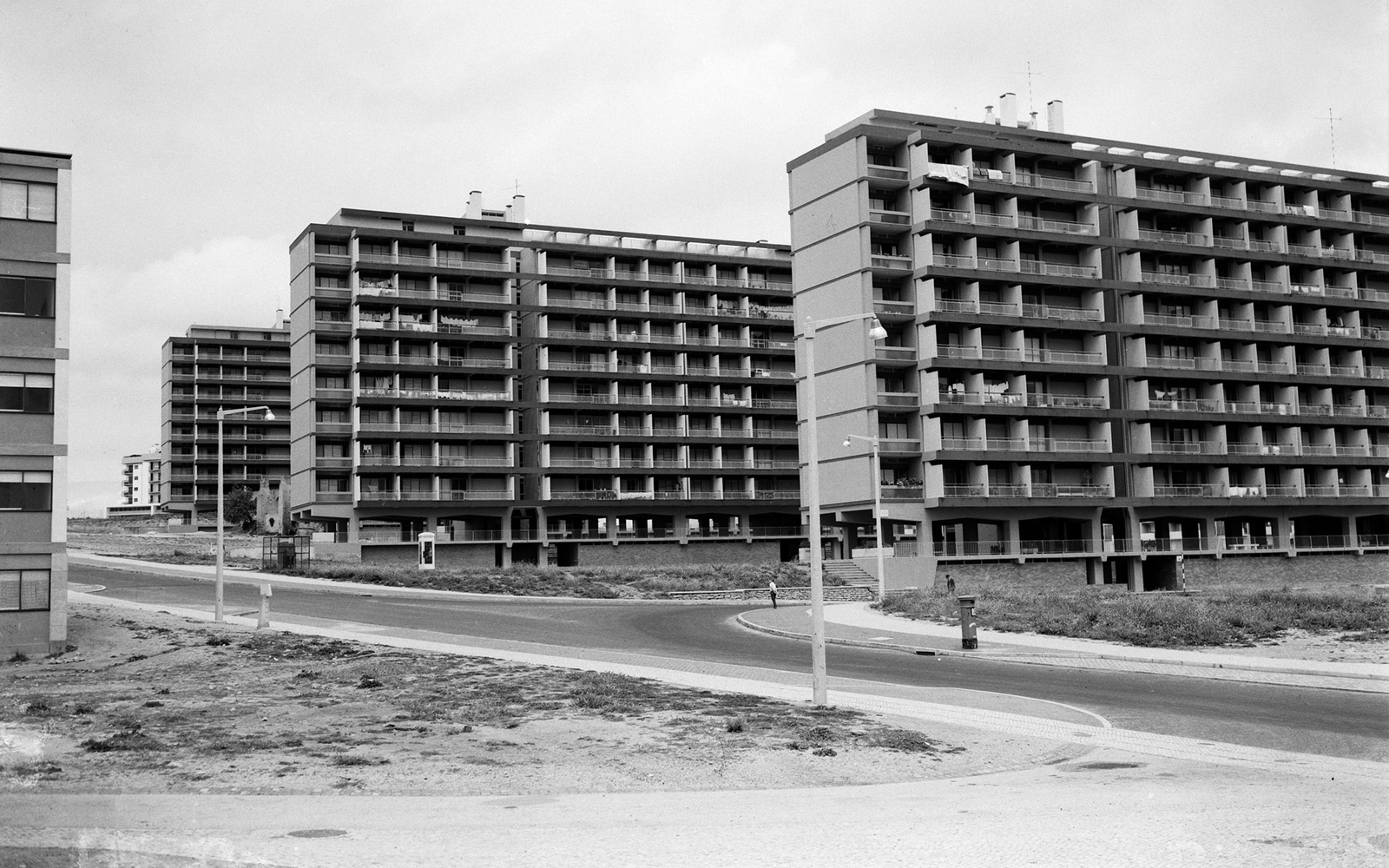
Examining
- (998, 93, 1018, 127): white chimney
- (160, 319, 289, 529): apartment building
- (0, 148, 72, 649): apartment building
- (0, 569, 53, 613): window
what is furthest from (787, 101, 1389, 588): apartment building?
(160, 319, 289, 529): apartment building

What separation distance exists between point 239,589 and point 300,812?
44918mm

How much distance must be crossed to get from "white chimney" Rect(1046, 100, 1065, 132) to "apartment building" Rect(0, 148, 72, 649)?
70953mm

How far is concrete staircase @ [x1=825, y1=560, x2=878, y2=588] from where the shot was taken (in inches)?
2825

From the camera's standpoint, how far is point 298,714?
67.2 ft

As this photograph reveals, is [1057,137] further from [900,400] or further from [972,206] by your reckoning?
[900,400]

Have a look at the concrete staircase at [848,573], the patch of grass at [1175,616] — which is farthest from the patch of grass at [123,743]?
the concrete staircase at [848,573]

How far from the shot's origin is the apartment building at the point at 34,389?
33.5 m

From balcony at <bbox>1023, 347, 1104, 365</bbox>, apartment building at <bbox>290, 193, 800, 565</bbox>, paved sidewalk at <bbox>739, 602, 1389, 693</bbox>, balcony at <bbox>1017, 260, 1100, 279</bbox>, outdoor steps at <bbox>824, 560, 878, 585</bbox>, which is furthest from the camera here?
apartment building at <bbox>290, 193, 800, 565</bbox>

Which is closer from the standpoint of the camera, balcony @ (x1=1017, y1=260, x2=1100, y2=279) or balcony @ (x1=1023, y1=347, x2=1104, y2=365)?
balcony @ (x1=1023, y1=347, x2=1104, y2=365)

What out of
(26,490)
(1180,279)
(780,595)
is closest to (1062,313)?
(1180,279)

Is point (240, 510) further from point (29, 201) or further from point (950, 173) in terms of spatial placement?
point (29, 201)

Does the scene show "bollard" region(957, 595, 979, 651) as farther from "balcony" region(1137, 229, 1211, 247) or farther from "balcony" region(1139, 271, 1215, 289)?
"balcony" region(1137, 229, 1211, 247)

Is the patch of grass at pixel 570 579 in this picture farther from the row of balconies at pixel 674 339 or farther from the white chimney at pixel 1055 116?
the white chimney at pixel 1055 116

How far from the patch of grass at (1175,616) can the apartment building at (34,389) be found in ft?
95.2
